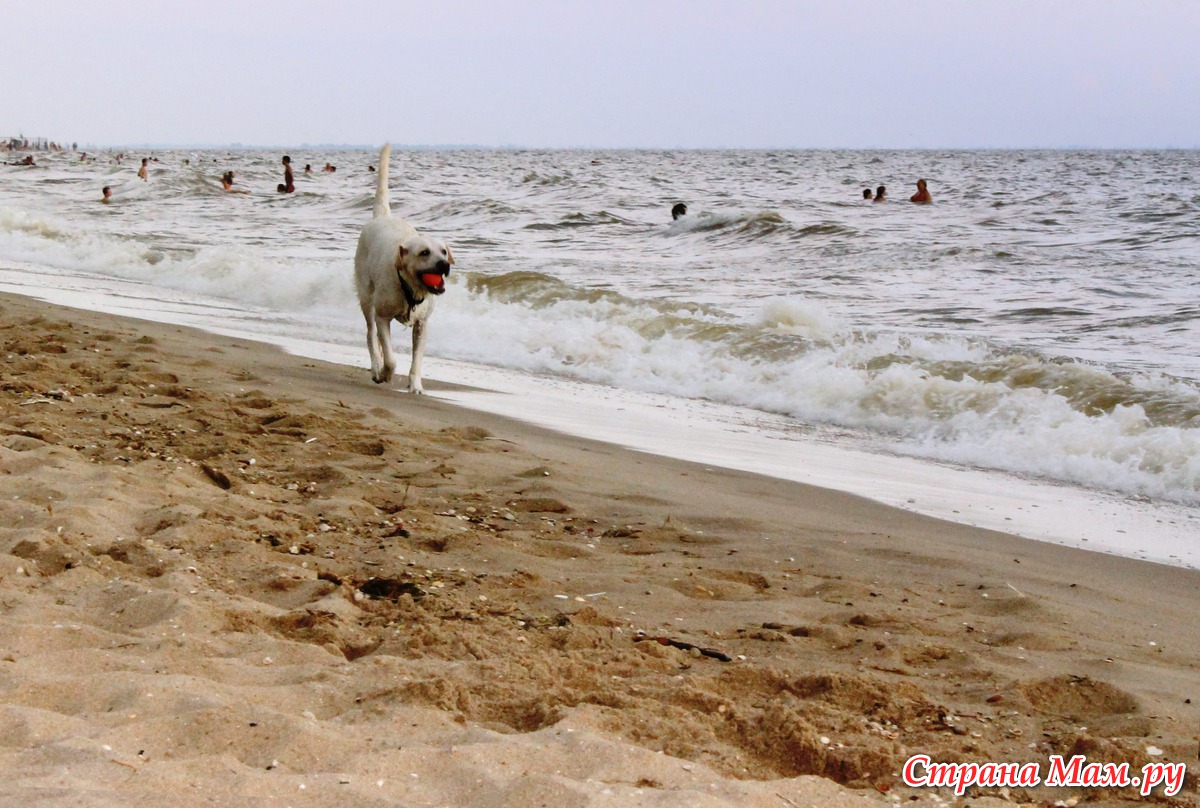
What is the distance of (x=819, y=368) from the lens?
927 cm

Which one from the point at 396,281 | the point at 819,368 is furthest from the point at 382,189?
the point at 819,368

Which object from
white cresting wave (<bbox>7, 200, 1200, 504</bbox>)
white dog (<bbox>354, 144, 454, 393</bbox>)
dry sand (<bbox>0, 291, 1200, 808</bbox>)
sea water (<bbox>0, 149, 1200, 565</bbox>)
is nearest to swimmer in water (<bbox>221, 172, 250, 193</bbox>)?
sea water (<bbox>0, 149, 1200, 565</bbox>)

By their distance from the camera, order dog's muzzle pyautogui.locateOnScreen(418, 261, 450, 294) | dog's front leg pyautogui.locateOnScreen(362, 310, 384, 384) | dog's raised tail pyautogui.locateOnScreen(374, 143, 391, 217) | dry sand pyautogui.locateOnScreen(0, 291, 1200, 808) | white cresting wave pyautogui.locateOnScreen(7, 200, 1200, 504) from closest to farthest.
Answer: dry sand pyautogui.locateOnScreen(0, 291, 1200, 808), white cresting wave pyautogui.locateOnScreen(7, 200, 1200, 504), dog's muzzle pyautogui.locateOnScreen(418, 261, 450, 294), dog's front leg pyautogui.locateOnScreen(362, 310, 384, 384), dog's raised tail pyautogui.locateOnScreen(374, 143, 391, 217)

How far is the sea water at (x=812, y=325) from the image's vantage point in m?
6.73

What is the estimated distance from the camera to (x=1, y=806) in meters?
1.97

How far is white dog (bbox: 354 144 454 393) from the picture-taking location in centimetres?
802

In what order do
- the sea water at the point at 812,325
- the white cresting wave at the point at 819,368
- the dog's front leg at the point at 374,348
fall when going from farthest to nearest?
the dog's front leg at the point at 374,348 → the white cresting wave at the point at 819,368 → the sea water at the point at 812,325

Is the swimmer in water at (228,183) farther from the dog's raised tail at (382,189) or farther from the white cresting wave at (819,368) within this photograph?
the dog's raised tail at (382,189)

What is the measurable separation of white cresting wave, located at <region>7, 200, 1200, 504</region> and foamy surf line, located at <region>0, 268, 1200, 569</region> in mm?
391

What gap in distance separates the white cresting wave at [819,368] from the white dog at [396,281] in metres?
1.90

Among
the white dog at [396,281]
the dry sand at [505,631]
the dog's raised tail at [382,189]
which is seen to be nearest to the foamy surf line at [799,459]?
the dry sand at [505,631]

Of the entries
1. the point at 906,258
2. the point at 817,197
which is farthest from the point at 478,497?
the point at 817,197

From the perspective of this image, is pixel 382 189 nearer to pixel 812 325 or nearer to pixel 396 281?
pixel 396 281

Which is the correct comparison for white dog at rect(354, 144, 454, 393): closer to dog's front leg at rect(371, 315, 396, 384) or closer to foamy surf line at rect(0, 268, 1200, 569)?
dog's front leg at rect(371, 315, 396, 384)
